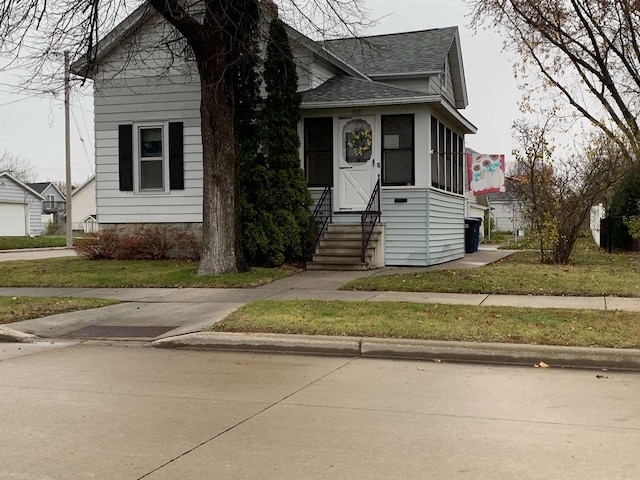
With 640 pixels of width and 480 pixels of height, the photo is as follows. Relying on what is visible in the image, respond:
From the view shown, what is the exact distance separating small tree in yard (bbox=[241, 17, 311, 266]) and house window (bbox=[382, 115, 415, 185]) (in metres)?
2.40

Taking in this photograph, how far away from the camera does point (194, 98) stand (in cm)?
1733

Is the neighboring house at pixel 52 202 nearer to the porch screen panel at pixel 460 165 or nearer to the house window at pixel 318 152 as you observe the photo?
the porch screen panel at pixel 460 165

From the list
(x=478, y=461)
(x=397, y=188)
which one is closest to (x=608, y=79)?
(x=397, y=188)

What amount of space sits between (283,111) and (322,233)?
3.20 m

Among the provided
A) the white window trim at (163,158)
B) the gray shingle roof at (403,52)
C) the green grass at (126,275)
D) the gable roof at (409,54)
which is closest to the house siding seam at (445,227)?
the green grass at (126,275)

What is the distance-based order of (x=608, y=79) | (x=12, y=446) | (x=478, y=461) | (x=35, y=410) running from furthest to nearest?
1. (x=608, y=79)
2. (x=35, y=410)
3. (x=12, y=446)
4. (x=478, y=461)

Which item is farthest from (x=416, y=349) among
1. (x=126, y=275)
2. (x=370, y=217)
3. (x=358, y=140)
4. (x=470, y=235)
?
(x=470, y=235)

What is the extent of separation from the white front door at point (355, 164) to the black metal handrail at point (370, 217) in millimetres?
247

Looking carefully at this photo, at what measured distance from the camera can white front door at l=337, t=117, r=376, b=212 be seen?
16.4 m

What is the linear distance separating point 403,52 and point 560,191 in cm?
838

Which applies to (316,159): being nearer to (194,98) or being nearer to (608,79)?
(194,98)

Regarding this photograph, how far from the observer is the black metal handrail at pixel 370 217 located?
15.2m

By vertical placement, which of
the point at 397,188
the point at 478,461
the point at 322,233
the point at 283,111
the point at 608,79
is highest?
the point at 608,79

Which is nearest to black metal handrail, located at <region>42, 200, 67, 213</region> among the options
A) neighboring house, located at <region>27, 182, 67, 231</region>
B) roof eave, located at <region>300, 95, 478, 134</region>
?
neighboring house, located at <region>27, 182, 67, 231</region>
